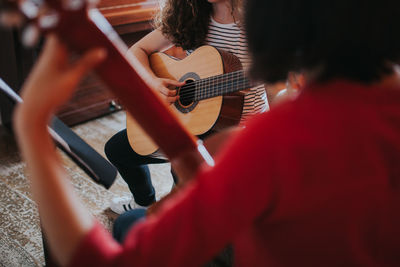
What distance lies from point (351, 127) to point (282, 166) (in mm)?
98

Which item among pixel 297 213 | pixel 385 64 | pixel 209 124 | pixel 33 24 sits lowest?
pixel 209 124

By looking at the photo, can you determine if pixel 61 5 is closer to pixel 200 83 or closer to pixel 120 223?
pixel 120 223

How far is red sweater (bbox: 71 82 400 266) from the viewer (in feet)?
1.57

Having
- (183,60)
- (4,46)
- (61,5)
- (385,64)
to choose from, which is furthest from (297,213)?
(4,46)

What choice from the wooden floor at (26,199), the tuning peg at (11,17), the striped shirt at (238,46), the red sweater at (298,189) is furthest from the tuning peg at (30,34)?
the wooden floor at (26,199)

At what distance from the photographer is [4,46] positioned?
2.39 meters

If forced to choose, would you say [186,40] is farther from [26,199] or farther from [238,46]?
[26,199]

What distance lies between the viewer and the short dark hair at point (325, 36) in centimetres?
49

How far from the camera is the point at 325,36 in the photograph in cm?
50

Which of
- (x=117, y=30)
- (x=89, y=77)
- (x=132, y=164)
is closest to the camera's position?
(x=132, y=164)

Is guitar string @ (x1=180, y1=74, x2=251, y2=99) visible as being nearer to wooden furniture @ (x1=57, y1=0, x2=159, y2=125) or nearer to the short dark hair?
the short dark hair

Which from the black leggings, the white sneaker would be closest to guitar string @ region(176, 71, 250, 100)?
the black leggings

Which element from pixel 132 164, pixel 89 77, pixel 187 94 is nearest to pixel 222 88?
pixel 187 94

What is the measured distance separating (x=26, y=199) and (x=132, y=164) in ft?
2.12
